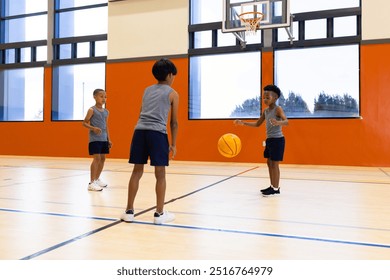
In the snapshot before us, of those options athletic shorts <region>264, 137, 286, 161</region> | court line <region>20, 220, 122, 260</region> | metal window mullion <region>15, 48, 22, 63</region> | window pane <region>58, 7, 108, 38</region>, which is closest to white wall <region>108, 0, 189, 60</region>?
window pane <region>58, 7, 108, 38</region>

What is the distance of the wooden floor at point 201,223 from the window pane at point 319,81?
286cm

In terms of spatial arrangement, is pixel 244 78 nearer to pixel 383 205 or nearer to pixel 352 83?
pixel 352 83

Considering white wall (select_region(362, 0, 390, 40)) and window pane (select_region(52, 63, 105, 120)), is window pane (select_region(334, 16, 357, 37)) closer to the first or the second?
white wall (select_region(362, 0, 390, 40))

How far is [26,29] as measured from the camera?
32.8 ft

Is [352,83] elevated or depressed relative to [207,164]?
elevated

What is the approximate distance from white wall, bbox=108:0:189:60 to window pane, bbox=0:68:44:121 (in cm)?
234

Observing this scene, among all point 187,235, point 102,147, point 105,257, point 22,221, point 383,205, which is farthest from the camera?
point 102,147

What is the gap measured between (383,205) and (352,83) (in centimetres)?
436

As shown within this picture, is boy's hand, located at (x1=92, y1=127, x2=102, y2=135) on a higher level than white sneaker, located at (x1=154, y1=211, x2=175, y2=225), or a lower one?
higher

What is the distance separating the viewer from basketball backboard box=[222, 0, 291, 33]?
21.8 feet

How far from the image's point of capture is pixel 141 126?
8.80 ft

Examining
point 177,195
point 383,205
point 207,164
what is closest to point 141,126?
point 177,195

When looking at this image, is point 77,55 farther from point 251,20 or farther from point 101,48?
point 251,20

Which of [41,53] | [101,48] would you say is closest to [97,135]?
[101,48]
